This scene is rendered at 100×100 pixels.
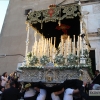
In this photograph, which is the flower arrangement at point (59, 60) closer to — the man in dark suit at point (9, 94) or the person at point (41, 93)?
the person at point (41, 93)

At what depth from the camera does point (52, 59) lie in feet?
28.0

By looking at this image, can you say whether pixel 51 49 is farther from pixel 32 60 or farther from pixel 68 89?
pixel 68 89

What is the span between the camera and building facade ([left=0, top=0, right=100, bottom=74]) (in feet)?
40.4

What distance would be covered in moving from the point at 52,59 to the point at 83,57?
1591mm

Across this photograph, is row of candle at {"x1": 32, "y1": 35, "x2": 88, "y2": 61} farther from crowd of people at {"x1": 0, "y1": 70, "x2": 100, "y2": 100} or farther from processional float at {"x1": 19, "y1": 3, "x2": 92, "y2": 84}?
crowd of people at {"x1": 0, "y1": 70, "x2": 100, "y2": 100}

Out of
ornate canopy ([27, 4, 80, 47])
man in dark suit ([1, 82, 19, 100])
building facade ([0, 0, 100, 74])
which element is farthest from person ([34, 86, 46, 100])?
building facade ([0, 0, 100, 74])

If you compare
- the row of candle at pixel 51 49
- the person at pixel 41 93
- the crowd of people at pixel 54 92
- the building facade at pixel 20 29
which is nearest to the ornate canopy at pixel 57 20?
the row of candle at pixel 51 49

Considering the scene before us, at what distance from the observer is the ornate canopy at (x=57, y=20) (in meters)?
8.66

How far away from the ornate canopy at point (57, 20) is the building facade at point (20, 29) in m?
2.41

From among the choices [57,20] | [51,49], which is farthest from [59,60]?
[57,20]

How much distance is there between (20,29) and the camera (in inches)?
616

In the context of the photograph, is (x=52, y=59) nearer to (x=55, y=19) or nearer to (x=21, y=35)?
(x=55, y=19)

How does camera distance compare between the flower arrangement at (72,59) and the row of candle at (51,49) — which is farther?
the row of candle at (51,49)

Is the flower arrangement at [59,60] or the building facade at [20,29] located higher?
the building facade at [20,29]
